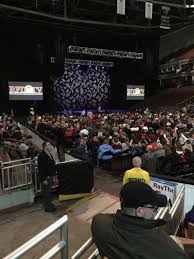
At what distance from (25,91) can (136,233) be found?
24.1 metres

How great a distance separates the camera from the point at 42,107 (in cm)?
2664

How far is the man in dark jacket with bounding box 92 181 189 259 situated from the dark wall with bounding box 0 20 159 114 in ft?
75.7

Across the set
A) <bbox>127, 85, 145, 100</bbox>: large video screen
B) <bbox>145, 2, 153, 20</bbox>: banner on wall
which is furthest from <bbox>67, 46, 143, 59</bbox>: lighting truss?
<bbox>145, 2, 153, 20</bbox>: banner on wall

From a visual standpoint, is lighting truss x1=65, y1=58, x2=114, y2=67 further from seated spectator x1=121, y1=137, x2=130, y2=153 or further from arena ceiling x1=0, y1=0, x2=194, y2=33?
seated spectator x1=121, y1=137, x2=130, y2=153

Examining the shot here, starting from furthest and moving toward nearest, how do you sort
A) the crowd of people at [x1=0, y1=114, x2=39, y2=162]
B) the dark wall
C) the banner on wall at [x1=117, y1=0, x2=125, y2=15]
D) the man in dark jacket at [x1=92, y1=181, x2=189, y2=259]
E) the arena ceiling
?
the dark wall, the arena ceiling, the banner on wall at [x1=117, y1=0, x2=125, y2=15], the crowd of people at [x1=0, y1=114, x2=39, y2=162], the man in dark jacket at [x1=92, y1=181, x2=189, y2=259]

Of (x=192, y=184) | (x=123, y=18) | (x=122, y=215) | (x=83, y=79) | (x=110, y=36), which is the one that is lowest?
(x=192, y=184)

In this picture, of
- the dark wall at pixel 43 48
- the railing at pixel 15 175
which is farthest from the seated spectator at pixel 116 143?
the dark wall at pixel 43 48

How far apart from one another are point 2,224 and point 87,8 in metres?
23.7

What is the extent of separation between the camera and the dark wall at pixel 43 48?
2414 centimetres

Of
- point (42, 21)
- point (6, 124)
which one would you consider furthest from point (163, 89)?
point (6, 124)

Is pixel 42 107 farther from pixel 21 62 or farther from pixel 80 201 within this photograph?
pixel 80 201

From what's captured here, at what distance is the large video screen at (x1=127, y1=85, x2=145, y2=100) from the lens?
30.5 m

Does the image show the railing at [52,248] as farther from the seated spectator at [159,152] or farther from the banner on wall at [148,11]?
the banner on wall at [148,11]

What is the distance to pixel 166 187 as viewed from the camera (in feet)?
20.1
